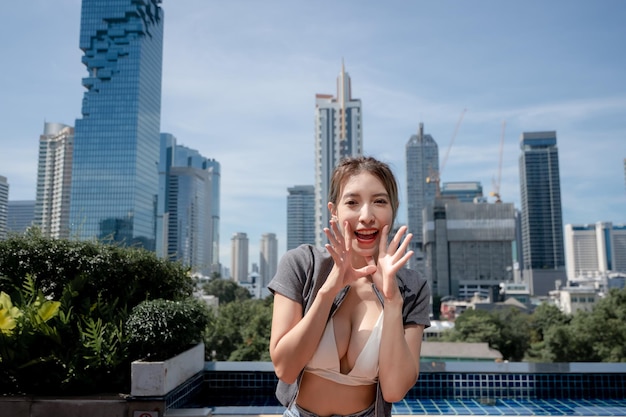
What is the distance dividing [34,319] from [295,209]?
114537 millimetres

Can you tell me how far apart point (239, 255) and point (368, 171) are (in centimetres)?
14676

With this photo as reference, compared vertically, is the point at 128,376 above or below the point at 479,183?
below

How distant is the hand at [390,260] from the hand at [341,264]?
0.03 metres

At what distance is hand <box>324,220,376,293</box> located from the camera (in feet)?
3.63

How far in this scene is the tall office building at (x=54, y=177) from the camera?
72875 mm

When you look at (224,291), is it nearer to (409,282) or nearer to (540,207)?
(409,282)

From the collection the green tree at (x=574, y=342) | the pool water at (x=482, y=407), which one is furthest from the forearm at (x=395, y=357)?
the green tree at (x=574, y=342)

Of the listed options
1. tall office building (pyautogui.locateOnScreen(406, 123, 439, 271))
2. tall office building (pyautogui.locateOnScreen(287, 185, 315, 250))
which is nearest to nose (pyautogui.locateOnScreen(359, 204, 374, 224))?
tall office building (pyautogui.locateOnScreen(287, 185, 315, 250))

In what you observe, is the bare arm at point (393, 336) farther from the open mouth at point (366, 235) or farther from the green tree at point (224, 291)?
the green tree at point (224, 291)

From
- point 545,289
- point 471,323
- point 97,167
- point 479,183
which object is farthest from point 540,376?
point 479,183

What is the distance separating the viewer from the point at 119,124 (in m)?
70.6

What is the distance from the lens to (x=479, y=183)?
15775cm

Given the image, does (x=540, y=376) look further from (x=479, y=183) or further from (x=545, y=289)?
(x=479, y=183)

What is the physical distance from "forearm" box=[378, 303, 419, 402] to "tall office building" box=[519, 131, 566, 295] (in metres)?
130
